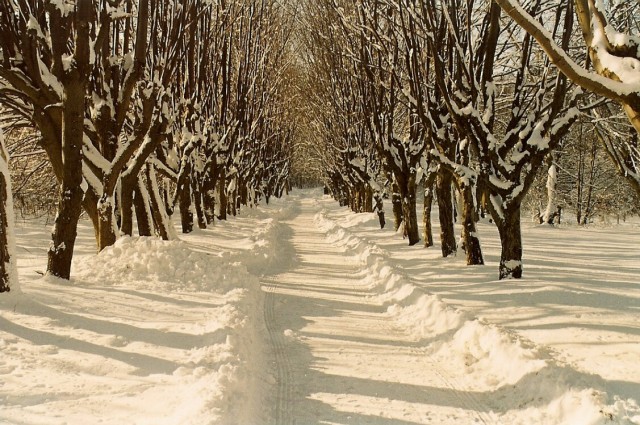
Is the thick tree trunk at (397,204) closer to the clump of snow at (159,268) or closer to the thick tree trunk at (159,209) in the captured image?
the thick tree trunk at (159,209)

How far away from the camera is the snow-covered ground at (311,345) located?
4074 mm

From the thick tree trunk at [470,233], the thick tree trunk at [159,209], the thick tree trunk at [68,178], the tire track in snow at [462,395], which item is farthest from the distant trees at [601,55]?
the thick tree trunk at [159,209]

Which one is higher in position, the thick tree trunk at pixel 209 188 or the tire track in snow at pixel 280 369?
the thick tree trunk at pixel 209 188

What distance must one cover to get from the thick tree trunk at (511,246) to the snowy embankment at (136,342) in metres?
4.68

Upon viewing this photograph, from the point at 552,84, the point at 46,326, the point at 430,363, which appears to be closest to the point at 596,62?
the point at 430,363

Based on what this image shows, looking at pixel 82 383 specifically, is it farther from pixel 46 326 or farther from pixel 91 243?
pixel 91 243

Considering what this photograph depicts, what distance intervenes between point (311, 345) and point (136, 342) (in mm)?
2224

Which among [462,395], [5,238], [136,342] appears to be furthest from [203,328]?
[462,395]

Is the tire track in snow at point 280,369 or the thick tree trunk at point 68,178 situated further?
the thick tree trunk at point 68,178

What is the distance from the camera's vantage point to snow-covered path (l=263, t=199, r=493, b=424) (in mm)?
4430

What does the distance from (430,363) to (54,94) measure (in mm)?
7337

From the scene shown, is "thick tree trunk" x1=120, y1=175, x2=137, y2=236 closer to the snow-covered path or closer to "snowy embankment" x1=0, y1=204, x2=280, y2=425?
"snowy embankment" x1=0, y1=204, x2=280, y2=425

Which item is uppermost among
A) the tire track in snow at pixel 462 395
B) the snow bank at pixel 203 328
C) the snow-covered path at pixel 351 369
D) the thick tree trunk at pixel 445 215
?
the thick tree trunk at pixel 445 215

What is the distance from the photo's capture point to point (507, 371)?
198 inches
